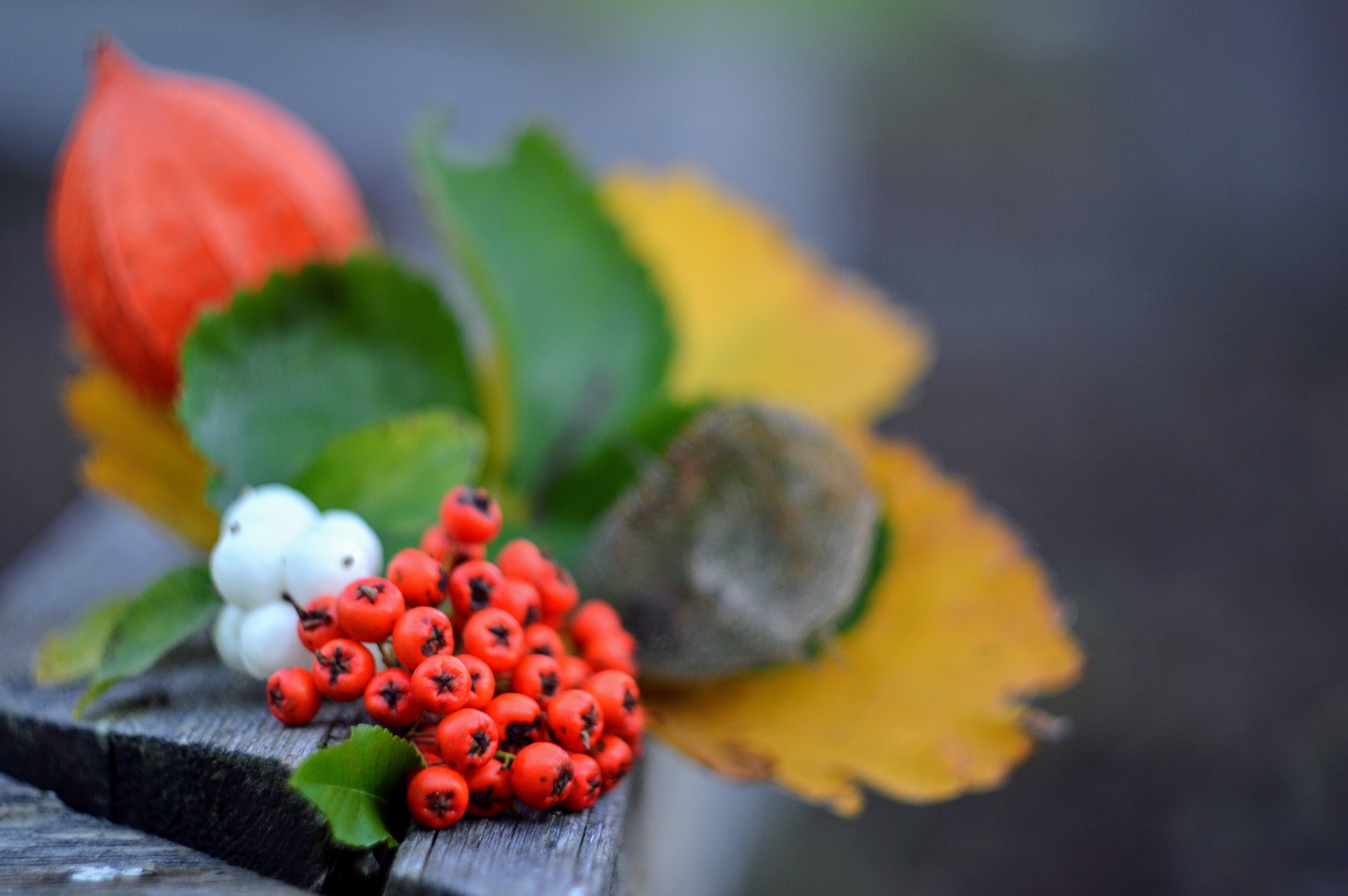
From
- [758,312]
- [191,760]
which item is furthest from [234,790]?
[758,312]

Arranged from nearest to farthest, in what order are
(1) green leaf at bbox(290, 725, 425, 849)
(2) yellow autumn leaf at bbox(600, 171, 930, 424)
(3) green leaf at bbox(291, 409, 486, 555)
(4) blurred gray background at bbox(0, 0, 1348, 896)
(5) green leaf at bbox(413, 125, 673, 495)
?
(1) green leaf at bbox(290, 725, 425, 849)
(3) green leaf at bbox(291, 409, 486, 555)
(5) green leaf at bbox(413, 125, 673, 495)
(2) yellow autumn leaf at bbox(600, 171, 930, 424)
(4) blurred gray background at bbox(0, 0, 1348, 896)

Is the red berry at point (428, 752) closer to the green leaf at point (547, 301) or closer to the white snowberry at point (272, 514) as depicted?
the white snowberry at point (272, 514)

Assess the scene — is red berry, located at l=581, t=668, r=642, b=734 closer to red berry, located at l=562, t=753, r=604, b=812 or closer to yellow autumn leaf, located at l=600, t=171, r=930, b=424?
red berry, located at l=562, t=753, r=604, b=812

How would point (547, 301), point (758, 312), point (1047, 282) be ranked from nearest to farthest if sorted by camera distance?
point (547, 301), point (758, 312), point (1047, 282)

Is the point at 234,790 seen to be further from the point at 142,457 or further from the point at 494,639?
the point at 142,457

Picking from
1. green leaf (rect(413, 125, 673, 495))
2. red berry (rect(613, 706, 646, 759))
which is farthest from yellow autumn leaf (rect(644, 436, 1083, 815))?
green leaf (rect(413, 125, 673, 495))

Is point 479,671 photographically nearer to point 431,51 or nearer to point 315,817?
point 315,817

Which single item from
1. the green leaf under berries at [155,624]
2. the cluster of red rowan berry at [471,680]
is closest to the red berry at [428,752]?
the cluster of red rowan berry at [471,680]

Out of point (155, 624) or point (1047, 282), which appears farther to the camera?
point (1047, 282)
